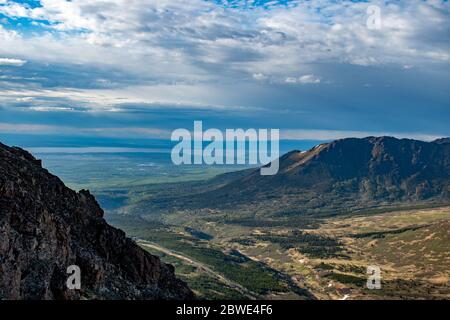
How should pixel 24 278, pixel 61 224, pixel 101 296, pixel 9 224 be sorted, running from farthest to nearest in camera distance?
pixel 61 224 < pixel 101 296 < pixel 9 224 < pixel 24 278

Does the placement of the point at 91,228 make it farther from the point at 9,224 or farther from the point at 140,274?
the point at 9,224

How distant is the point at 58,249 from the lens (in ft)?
225

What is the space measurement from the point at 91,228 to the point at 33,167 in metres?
16.3

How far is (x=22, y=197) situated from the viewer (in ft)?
232

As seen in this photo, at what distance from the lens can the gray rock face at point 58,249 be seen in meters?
60.1

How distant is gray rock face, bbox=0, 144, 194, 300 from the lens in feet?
197
